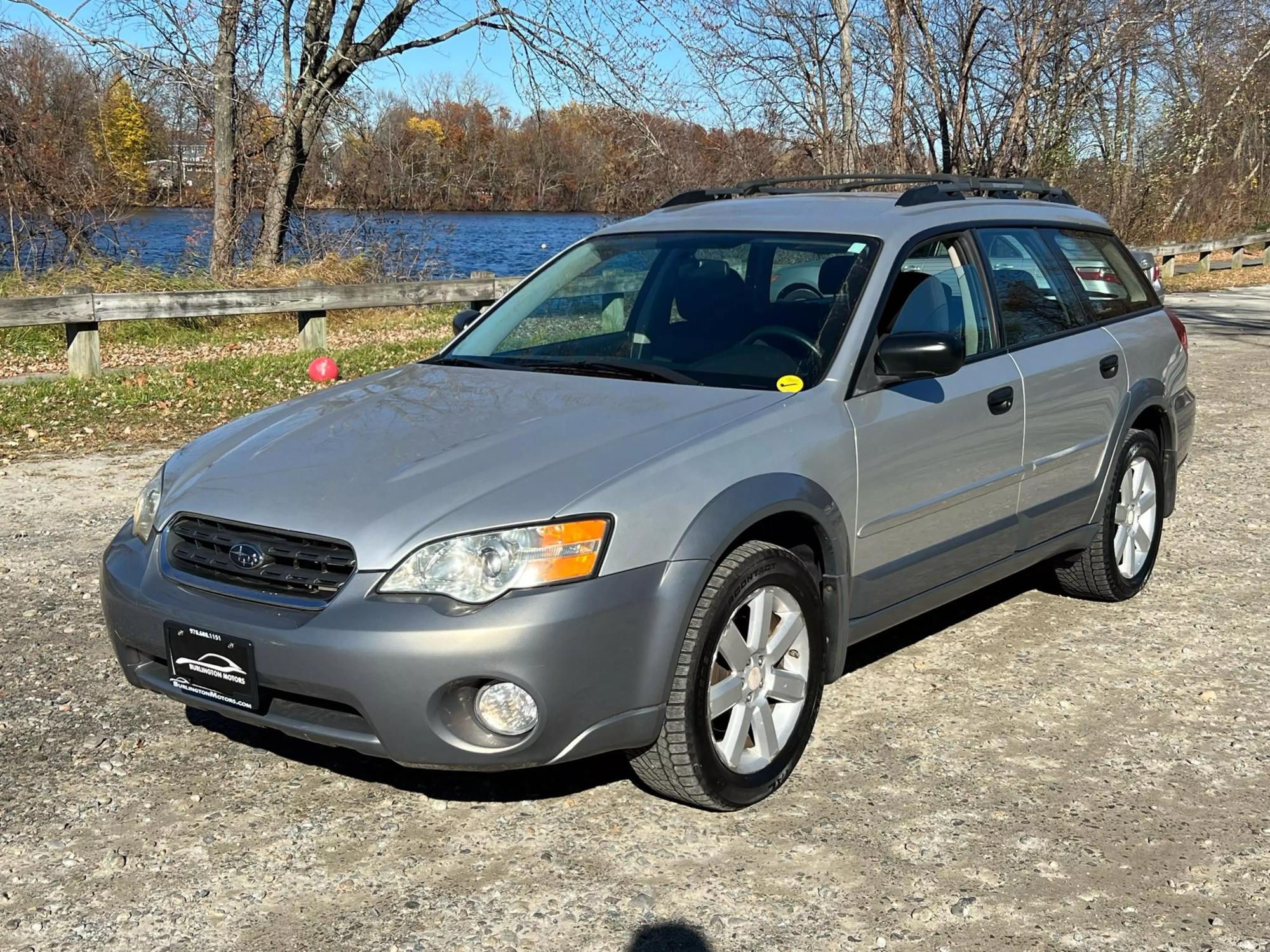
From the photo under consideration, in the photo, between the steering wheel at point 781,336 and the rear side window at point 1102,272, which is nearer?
the steering wheel at point 781,336

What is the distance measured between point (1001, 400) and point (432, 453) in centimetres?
216

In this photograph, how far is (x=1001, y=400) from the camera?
4758 millimetres

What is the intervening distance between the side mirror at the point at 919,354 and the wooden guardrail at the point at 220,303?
7323mm

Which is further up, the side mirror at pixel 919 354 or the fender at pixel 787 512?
the side mirror at pixel 919 354

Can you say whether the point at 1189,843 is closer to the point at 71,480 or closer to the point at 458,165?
the point at 71,480

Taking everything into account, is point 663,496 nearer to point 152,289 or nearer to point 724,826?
point 724,826

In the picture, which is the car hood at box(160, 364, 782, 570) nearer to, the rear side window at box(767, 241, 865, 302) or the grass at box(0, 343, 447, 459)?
the rear side window at box(767, 241, 865, 302)

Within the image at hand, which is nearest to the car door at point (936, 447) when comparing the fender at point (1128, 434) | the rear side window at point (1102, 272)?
the fender at point (1128, 434)

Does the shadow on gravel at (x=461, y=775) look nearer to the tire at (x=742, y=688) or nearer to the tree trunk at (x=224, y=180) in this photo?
the tire at (x=742, y=688)

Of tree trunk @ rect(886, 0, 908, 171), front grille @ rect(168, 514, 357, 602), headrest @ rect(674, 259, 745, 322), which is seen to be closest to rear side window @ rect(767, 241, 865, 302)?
headrest @ rect(674, 259, 745, 322)

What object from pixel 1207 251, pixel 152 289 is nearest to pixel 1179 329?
pixel 152 289

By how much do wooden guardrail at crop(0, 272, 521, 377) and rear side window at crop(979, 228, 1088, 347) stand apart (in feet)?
21.1

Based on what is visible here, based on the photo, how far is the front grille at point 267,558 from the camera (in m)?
3.39

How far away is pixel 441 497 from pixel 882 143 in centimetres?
1849
